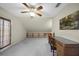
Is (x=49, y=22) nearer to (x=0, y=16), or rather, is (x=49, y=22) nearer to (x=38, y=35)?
(x=38, y=35)

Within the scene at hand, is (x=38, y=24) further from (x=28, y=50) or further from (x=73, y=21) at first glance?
(x=73, y=21)

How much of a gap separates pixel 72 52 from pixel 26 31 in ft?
25.7

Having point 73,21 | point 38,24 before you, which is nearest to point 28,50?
point 73,21

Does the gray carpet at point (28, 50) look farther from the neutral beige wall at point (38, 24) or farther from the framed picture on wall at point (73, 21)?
the neutral beige wall at point (38, 24)

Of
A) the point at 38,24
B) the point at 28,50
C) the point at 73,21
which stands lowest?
the point at 28,50

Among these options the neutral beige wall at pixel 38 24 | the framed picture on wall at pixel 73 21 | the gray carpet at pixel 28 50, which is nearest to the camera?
the framed picture on wall at pixel 73 21

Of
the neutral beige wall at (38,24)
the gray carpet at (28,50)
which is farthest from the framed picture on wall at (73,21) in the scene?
the neutral beige wall at (38,24)

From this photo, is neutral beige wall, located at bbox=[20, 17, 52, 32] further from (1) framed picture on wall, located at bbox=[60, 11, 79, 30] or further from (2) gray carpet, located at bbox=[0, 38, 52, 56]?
(1) framed picture on wall, located at bbox=[60, 11, 79, 30]

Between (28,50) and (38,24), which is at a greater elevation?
(38,24)

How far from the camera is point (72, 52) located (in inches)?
90.5

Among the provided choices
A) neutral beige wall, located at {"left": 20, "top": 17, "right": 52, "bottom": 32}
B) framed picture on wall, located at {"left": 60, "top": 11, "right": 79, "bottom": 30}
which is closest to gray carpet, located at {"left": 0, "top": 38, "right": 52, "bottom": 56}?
framed picture on wall, located at {"left": 60, "top": 11, "right": 79, "bottom": 30}

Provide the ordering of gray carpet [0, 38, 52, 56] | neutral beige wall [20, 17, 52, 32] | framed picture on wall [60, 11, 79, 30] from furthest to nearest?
1. neutral beige wall [20, 17, 52, 32]
2. gray carpet [0, 38, 52, 56]
3. framed picture on wall [60, 11, 79, 30]

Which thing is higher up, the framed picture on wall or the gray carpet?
the framed picture on wall

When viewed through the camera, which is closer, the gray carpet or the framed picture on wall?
the framed picture on wall
